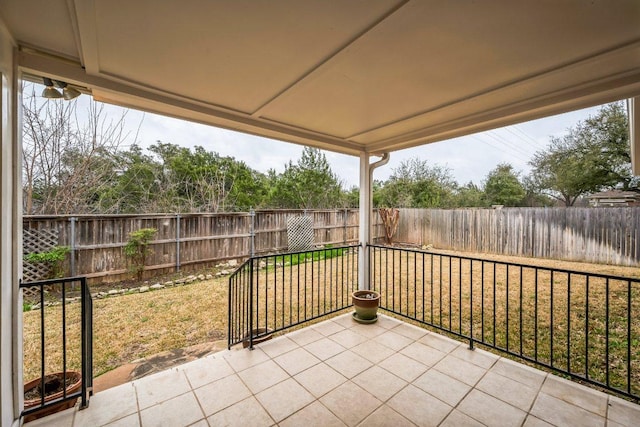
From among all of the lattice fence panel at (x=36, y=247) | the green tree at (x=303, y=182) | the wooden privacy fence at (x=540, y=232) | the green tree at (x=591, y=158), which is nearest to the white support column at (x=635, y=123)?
the wooden privacy fence at (x=540, y=232)

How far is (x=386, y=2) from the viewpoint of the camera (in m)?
1.19

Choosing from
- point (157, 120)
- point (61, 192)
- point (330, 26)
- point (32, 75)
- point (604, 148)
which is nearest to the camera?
point (330, 26)

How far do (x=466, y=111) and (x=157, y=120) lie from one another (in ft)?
29.8

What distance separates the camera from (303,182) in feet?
36.1

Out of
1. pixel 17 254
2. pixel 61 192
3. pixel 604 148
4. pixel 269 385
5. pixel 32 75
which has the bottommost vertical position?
pixel 269 385

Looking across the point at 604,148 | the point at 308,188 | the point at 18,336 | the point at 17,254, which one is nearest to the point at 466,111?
the point at 17,254

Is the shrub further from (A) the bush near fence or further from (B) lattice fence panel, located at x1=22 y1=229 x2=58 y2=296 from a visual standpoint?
(B) lattice fence panel, located at x1=22 y1=229 x2=58 y2=296

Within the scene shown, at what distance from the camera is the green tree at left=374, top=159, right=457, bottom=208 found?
1306 cm

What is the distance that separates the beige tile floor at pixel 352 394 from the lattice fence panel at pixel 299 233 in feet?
16.3

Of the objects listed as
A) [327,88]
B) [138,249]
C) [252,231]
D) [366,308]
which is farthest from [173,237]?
[327,88]

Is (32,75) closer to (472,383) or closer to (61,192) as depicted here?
(472,383)

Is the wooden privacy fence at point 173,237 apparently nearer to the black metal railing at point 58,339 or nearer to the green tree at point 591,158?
the black metal railing at point 58,339

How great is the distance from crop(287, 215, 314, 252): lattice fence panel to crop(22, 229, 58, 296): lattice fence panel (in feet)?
15.8

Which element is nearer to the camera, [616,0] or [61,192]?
[616,0]
